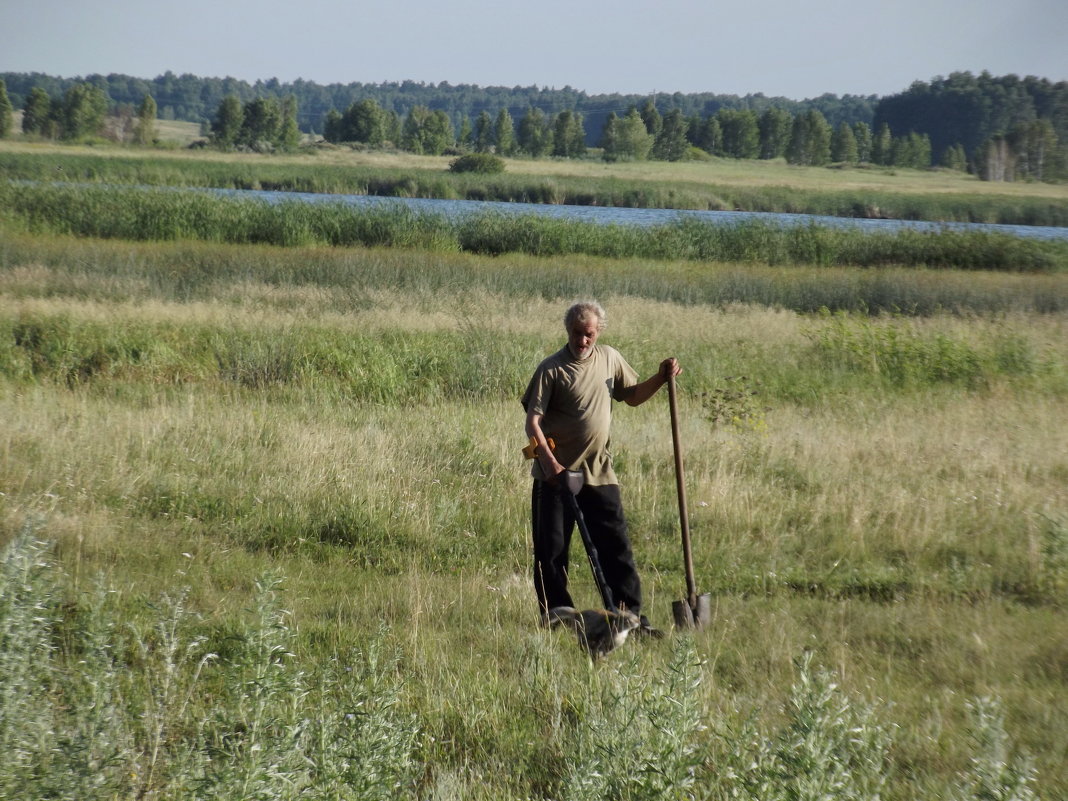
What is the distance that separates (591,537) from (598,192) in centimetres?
6461

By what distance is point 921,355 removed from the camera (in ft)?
54.7

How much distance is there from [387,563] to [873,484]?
170 inches

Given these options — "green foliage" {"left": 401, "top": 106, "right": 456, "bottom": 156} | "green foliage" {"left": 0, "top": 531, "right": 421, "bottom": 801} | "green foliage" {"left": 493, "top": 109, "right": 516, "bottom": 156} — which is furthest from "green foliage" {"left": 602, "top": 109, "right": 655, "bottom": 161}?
"green foliage" {"left": 0, "top": 531, "right": 421, "bottom": 801}

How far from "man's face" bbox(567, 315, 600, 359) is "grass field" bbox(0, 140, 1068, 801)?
1.52 metres

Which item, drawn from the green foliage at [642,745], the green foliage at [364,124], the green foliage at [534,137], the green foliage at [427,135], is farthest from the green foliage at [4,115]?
the green foliage at [642,745]

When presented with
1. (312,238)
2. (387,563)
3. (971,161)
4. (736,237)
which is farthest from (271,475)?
(971,161)

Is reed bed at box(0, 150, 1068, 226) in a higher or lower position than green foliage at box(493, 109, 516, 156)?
lower

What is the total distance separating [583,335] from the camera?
5.67 metres

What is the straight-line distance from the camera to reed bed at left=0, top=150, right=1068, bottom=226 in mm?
62062

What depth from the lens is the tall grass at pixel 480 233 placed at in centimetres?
3275

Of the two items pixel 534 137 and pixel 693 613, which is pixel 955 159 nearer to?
pixel 534 137

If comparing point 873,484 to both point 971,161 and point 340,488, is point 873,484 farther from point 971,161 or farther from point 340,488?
point 971,161

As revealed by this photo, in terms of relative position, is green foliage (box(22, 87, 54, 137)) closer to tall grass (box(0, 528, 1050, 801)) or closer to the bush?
the bush

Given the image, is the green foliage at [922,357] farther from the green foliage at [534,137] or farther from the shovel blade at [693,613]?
the green foliage at [534,137]
